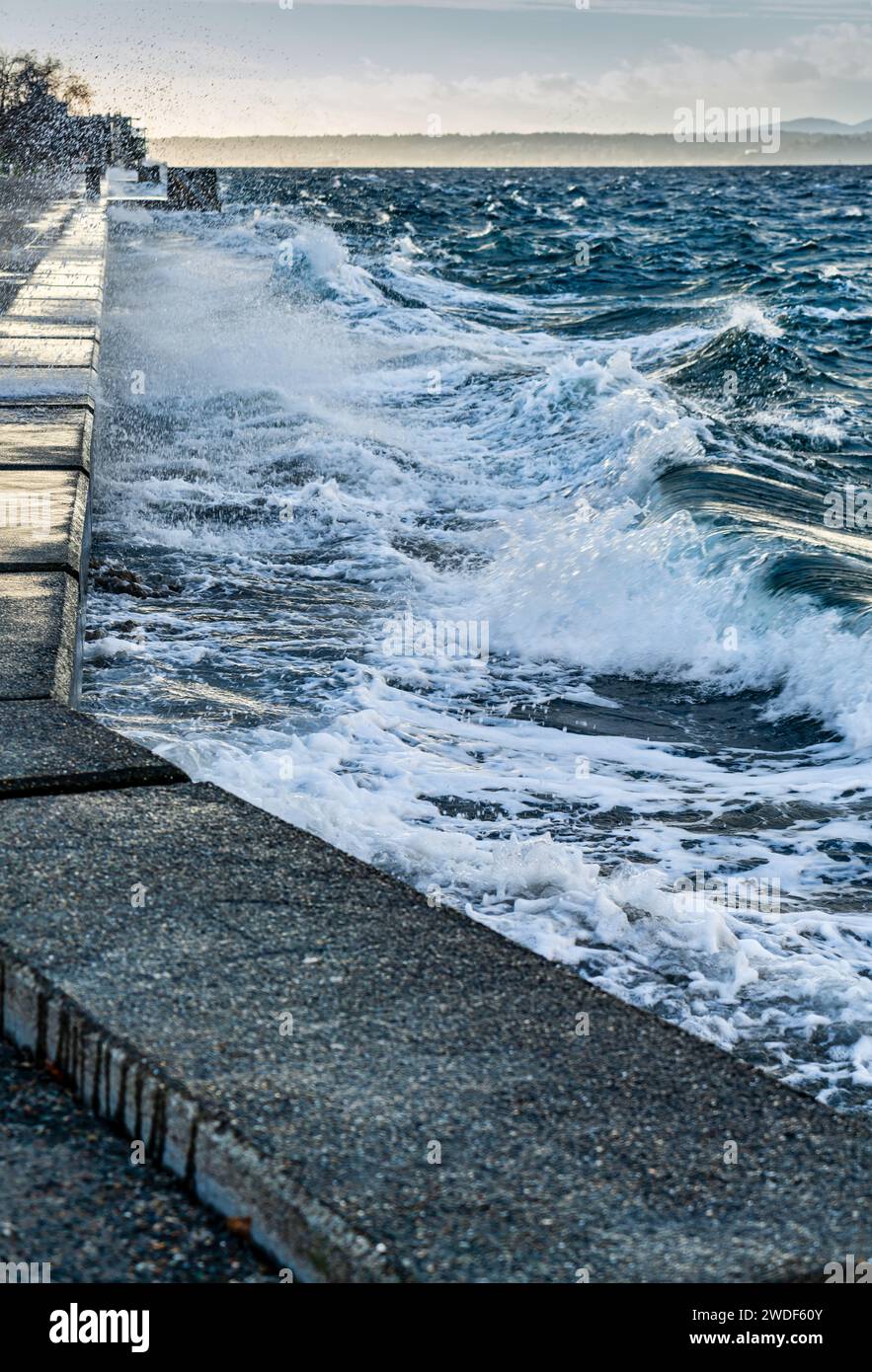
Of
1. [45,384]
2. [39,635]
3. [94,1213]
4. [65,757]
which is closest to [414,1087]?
[94,1213]

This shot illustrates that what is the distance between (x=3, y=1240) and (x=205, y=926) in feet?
2.26

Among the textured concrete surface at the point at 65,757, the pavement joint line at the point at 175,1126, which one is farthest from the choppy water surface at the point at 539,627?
the pavement joint line at the point at 175,1126

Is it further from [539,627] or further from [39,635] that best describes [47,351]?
[39,635]

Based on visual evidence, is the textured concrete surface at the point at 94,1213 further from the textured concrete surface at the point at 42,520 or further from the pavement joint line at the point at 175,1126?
the textured concrete surface at the point at 42,520

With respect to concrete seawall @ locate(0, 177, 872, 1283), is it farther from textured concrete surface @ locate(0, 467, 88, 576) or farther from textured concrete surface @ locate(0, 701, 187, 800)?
textured concrete surface @ locate(0, 467, 88, 576)

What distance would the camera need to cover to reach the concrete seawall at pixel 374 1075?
1617 millimetres

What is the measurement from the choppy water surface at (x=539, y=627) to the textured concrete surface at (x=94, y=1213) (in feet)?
4.63

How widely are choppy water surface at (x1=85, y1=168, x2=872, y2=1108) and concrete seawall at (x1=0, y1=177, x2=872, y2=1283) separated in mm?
868

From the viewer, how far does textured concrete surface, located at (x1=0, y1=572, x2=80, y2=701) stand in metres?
3.46
